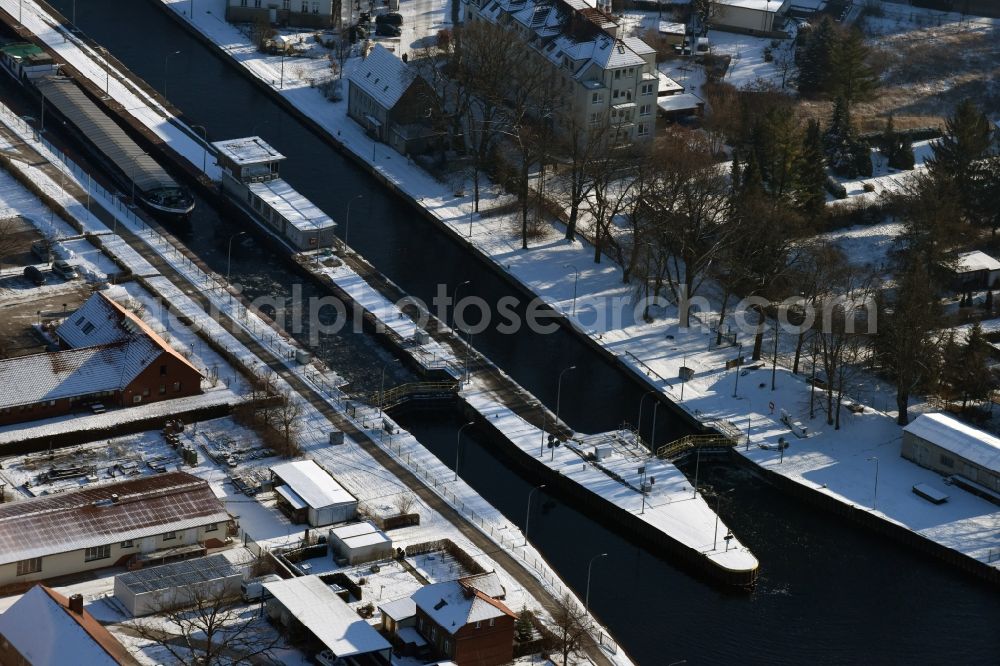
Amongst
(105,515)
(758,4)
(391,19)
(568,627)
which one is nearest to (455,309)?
(105,515)

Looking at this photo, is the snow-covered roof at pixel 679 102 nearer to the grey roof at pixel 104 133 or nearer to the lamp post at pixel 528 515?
the grey roof at pixel 104 133

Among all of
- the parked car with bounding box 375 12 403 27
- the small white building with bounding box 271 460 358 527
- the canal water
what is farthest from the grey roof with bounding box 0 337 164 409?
the parked car with bounding box 375 12 403 27

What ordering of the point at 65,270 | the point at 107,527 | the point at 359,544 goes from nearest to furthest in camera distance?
1. the point at 107,527
2. the point at 359,544
3. the point at 65,270

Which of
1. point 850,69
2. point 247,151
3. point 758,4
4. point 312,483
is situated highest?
point 758,4

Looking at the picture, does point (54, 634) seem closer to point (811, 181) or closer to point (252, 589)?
point (252, 589)

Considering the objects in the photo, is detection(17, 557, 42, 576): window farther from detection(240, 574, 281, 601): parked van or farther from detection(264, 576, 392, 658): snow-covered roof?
detection(264, 576, 392, 658): snow-covered roof

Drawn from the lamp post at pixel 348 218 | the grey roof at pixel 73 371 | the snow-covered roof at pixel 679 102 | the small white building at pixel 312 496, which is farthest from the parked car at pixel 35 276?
the snow-covered roof at pixel 679 102

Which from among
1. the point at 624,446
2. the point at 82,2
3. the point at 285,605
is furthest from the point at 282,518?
the point at 82,2
